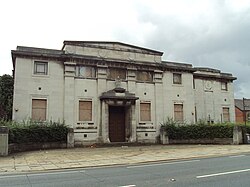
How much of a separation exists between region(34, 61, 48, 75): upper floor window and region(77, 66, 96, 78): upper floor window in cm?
287

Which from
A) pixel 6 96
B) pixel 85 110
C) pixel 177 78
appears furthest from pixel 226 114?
pixel 6 96

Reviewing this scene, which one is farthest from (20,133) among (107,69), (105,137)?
(107,69)

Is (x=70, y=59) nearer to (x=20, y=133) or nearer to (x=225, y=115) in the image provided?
(x=20, y=133)

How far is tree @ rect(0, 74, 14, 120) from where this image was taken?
27.3 metres

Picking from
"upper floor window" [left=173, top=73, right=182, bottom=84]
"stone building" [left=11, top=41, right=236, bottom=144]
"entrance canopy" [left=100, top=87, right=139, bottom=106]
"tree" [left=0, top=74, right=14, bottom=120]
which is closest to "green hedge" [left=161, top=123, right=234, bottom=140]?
"stone building" [left=11, top=41, right=236, bottom=144]

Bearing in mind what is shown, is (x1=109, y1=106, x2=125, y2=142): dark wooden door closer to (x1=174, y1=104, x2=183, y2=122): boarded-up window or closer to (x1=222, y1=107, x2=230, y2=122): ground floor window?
(x1=174, y1=104, x2=183, y2=122): boarded-up window

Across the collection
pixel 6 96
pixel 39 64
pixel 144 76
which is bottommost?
pixel 6 96

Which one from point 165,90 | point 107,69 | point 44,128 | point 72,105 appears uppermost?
point 107,69

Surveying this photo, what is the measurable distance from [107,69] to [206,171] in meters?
17.1

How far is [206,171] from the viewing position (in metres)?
9.77

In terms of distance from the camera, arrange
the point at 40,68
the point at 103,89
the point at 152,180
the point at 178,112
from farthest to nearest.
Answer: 1. the point at 178,112
2. the point at 103,89
3. the point at 40,68
4. the point at 152,180

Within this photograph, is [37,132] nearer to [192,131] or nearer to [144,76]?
[144,76]

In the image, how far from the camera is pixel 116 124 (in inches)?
1032

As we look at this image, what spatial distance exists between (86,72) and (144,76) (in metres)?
5.89
